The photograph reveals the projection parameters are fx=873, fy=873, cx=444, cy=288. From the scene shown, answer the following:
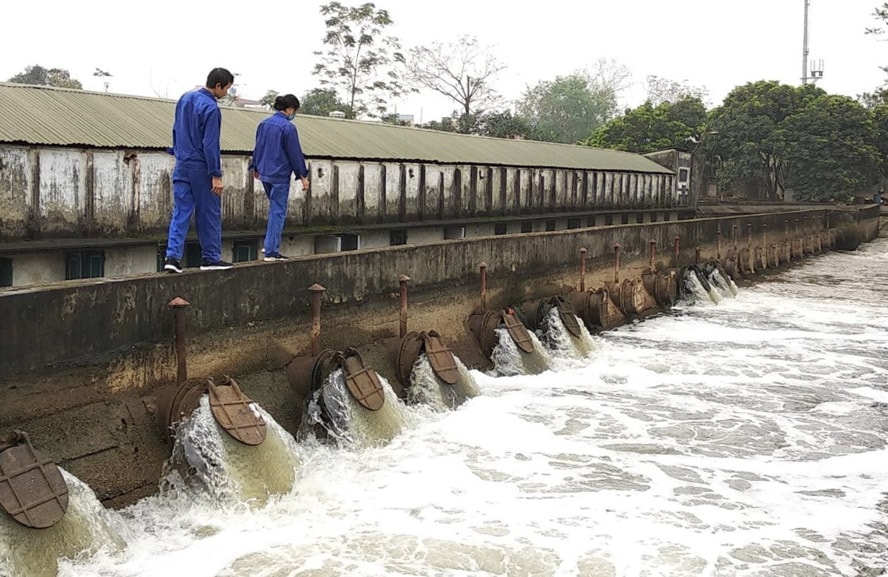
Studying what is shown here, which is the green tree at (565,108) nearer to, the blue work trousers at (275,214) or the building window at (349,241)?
the building window at (349,241)

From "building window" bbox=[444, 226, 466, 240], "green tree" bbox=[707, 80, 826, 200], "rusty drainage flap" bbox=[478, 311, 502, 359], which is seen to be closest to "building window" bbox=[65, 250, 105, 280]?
"rusty drainage flap" bbox=[478, 311, 502, 359]

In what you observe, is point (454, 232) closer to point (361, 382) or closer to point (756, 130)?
point (361, 382)

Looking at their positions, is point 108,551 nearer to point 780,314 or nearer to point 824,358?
point 824,358

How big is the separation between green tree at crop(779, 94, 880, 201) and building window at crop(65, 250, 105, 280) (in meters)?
45.6

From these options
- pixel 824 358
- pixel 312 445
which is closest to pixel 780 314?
pixel 824 358

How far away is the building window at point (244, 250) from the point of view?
1484cm

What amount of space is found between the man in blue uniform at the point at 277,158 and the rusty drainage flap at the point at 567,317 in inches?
222

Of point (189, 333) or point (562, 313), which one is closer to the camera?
point (189, 333)

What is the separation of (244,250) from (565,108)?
76.1m

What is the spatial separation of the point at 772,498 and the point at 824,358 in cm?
763

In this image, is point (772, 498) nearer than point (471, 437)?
Yes

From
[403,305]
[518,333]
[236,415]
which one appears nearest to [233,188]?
[403,305]

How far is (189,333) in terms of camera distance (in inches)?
338

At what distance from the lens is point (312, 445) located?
8.88 metres
